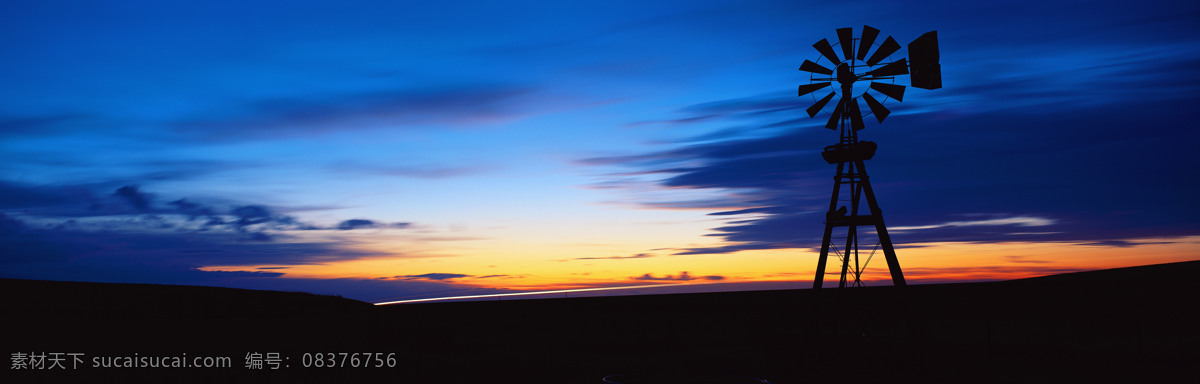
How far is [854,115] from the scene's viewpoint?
79.4ft

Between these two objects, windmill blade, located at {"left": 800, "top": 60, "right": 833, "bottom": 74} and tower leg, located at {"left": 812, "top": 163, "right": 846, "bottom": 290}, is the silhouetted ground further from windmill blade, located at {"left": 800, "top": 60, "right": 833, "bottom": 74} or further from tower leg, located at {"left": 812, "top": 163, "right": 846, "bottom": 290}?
windmill blade, located at {"left": 800, "top": 60, "right": 833, "bottom": 74}

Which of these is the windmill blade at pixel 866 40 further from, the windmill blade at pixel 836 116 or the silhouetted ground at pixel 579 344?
the silhouetted ground at pixel 579 344

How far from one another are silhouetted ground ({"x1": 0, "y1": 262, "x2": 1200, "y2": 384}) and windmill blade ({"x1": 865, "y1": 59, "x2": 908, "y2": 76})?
6.70 meters

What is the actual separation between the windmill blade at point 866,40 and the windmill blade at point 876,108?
125 centimetres

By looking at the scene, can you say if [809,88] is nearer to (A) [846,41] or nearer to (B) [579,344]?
(A) [846,41]

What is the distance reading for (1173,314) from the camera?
4353 cm

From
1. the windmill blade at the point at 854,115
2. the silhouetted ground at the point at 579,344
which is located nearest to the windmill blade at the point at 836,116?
the windmill blade at the point at 854,115

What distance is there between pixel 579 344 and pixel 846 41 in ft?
55.7

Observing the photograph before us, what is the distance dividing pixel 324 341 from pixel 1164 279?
69.3 m

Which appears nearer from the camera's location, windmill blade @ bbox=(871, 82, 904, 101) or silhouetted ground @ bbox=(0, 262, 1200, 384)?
silhouetted ground @ bbox=(0, 262, 1200, 384)

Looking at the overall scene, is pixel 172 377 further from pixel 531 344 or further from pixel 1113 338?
pixel 1113 338

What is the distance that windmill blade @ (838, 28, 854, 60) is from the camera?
2352cm

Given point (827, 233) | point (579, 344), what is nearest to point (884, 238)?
point (827, 233)

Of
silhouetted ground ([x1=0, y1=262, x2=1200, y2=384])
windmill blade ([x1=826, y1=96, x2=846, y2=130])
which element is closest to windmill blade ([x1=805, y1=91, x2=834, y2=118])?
windmill blade ([x1=826, y1=96, x2=846, y2=130])
